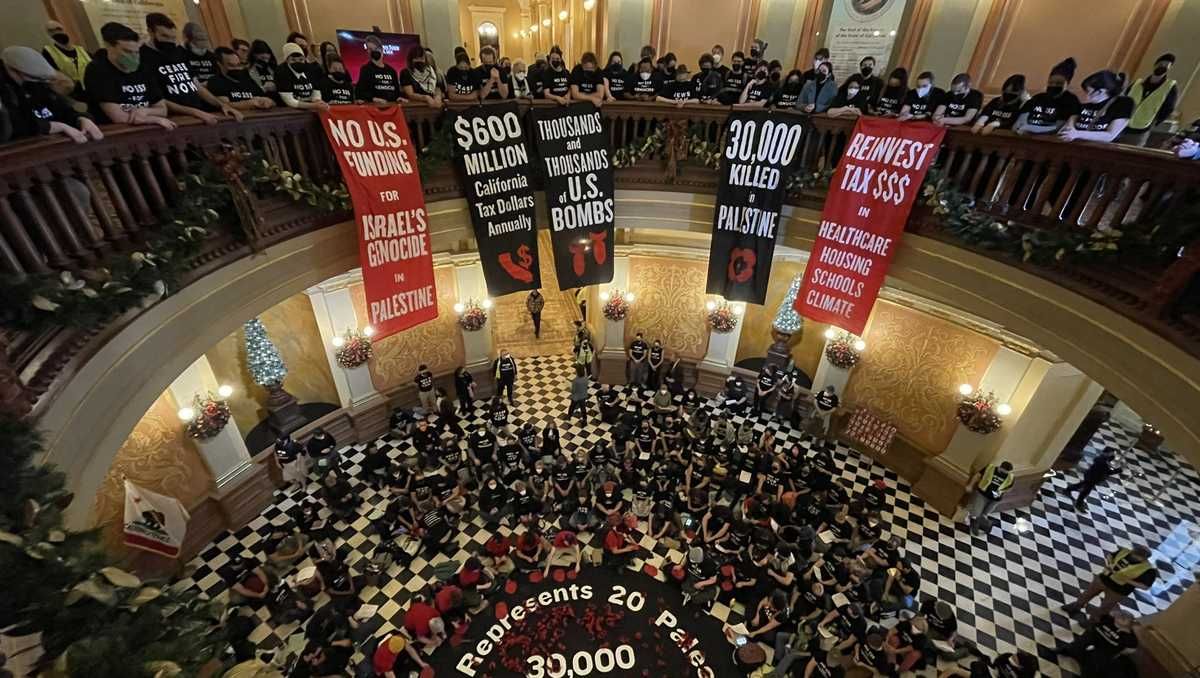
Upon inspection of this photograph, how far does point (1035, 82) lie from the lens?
8.85 meters

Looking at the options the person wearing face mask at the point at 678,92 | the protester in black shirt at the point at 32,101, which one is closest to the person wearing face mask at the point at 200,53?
the protester in black shirt at the point at 32,101

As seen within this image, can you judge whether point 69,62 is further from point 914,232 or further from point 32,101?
point 914,232

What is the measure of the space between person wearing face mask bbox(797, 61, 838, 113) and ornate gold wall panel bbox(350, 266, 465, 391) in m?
6.91

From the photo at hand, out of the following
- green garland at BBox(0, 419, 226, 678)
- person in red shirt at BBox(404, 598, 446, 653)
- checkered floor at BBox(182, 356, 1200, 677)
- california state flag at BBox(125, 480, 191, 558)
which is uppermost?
green garland at BBox(0, 419, 226, 678)

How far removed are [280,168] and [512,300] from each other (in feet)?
29.5

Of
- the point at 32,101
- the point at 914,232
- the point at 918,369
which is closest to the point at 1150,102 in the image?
the point at 914,232

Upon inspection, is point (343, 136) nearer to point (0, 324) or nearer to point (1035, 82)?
point (0, 324)

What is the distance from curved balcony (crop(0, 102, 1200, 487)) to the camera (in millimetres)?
3266

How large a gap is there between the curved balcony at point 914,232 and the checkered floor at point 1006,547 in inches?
153

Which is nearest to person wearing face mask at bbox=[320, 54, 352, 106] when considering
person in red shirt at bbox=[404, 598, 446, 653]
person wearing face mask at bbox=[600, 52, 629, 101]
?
person wearing face mask at bbox=[600, 52, 629, 101]

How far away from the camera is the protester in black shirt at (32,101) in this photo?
340 cm

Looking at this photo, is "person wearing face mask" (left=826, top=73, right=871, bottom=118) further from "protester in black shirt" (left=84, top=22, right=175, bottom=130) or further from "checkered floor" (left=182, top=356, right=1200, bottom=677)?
"protester in black shirt" (left=84, top=22, right=175, bottom=130)

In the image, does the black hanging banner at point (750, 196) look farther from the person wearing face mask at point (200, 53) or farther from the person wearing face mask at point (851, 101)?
the person wearing face mask at point (200, 53)

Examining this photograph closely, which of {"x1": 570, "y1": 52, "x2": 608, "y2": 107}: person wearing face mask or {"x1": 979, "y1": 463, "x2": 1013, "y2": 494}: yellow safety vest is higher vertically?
{"x1": 570, "y1": 52, "x2": 608, "y2": 107}: person wearing face mask
